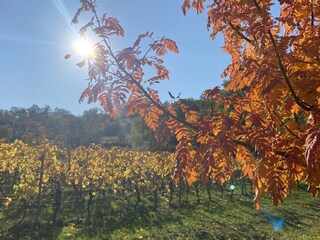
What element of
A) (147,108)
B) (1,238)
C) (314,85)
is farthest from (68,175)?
(314,85)

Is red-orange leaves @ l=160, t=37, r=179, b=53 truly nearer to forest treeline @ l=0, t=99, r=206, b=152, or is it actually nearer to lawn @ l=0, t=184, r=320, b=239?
lawn @ l=0, t=184, r=320, b=239

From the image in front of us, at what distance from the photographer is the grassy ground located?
1103cm

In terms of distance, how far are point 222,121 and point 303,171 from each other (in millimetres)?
750

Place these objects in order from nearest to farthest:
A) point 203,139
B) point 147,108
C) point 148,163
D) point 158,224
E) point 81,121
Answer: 1. point 203,139
2. point 147,108
3. point 158,224
4. point 148,163
5. point 81,121

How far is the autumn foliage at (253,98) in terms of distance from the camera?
2.21m

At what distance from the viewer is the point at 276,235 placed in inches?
441

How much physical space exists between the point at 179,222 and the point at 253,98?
436 inches

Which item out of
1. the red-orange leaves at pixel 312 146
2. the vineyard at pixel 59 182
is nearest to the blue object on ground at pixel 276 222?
the vineyard at pixel 59 182

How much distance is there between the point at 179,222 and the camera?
42.6ft

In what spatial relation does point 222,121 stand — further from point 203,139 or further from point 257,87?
point 257,87

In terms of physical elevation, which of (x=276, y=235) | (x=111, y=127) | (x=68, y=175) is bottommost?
(x=276, y=235)

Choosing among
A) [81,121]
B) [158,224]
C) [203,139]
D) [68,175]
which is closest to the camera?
[203,139]

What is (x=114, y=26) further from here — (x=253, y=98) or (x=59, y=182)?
(x=59, y=182)

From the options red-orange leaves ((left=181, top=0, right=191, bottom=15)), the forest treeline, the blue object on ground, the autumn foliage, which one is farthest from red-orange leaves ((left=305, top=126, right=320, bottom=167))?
the forest treeline
